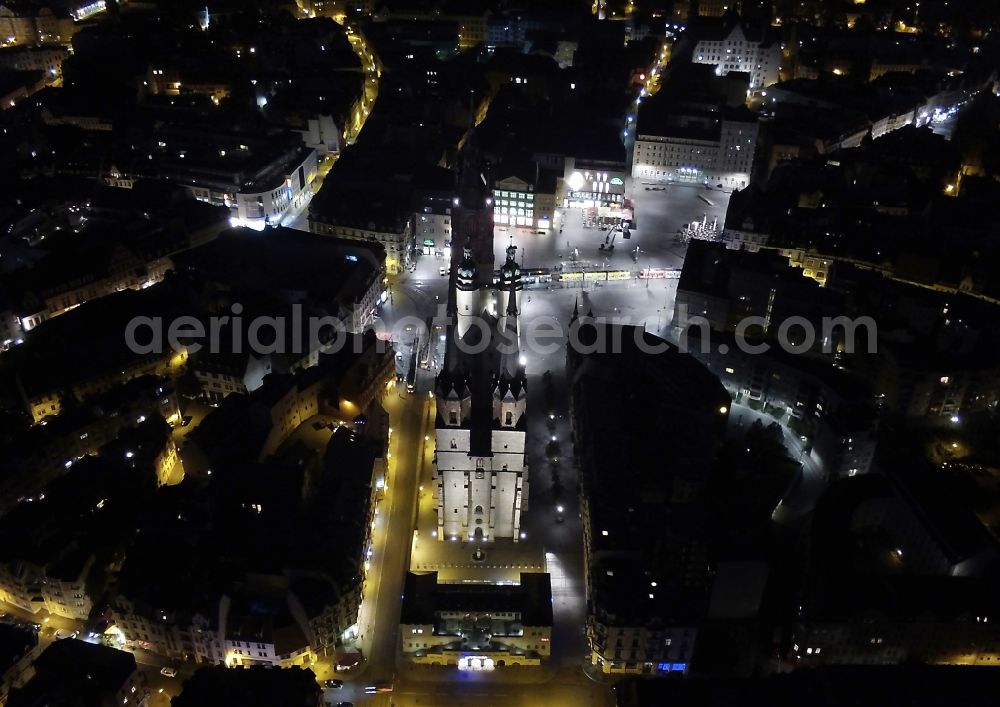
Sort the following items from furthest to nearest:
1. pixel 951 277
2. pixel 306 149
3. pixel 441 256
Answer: pixel 306 149 < pixel 441 256 < pixel 951 277

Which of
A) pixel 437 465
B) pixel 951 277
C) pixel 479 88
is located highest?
pixel 479 88

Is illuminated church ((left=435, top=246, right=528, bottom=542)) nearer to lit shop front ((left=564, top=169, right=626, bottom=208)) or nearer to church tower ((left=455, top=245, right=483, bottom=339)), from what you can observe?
church tower ((left=455, top=245, right=483, bottom=339))

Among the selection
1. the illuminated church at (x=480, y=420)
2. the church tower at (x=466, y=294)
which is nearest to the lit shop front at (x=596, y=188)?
the illuminated church at (x=480, y=420)

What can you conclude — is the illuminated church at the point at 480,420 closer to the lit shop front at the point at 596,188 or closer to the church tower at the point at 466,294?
the church tower at the point at 466,294

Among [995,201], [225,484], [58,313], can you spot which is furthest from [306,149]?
[995,201]

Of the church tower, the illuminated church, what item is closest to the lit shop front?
the illuminated church

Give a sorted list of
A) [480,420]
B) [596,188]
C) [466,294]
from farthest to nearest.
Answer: [596,188] → [466,294] → [480,420]

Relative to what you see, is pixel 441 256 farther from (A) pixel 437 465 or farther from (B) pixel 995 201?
(B) pixel 995 201

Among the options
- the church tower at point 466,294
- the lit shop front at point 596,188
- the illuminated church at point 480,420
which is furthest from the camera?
the lit shop front at point 596,188

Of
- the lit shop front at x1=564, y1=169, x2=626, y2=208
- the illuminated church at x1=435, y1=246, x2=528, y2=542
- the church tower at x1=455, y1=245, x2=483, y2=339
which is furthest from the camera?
the lit shop front at x1=564, y1=169, x2=626, y2=208

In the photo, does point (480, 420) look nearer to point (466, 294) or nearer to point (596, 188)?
point (466, 294)

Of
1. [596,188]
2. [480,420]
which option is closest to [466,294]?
[480,420]
